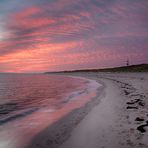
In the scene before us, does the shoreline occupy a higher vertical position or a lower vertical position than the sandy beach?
lower

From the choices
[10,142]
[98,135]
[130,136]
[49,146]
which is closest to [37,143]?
[49,146]

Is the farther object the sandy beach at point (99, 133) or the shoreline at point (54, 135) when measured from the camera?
the shoreline at point (54, 135)

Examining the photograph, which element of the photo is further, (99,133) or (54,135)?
(54,135)

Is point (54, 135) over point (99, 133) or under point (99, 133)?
under

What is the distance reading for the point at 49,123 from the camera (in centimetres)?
871

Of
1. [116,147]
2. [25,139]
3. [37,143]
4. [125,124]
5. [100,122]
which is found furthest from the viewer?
[100,122]

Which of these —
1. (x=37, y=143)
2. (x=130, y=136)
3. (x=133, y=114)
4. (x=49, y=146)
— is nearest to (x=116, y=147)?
(x=130, y=136)

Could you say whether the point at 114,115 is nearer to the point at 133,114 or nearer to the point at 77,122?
the point at 133,114

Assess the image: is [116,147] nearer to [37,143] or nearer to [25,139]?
[37,143]

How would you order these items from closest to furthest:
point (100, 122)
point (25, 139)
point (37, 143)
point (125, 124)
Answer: point (37, 143) → point (25, 139) → point (125, 124) → point (100, 122)

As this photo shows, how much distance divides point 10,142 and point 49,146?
1493 millimetres

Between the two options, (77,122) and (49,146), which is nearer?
(49,146)

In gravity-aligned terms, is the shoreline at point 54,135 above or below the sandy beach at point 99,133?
below

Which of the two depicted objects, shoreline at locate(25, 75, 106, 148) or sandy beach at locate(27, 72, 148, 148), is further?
shoreline at locate(25, 75, 106, 148)
